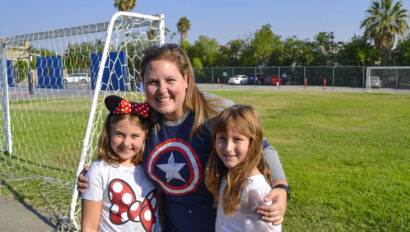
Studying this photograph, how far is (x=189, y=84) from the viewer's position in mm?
1978

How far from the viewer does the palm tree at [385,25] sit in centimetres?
3726

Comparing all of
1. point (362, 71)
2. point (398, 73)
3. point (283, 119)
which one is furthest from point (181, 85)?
point (362, 71)

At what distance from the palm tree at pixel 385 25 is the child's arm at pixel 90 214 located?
41.4 m

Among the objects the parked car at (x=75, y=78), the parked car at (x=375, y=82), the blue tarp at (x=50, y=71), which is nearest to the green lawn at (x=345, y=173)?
the parked car at (x=75, y=78)

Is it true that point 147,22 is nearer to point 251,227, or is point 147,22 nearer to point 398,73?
point 251,227

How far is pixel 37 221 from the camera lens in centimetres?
391

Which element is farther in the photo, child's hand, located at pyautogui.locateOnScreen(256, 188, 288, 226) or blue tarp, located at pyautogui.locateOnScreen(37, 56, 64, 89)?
blue tarp, located at pyautogui.locateOnScreen(37, 56, 64, 89)

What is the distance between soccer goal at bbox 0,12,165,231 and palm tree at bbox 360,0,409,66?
125ft

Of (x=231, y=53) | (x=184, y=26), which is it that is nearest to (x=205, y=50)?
(x=231, y=53)

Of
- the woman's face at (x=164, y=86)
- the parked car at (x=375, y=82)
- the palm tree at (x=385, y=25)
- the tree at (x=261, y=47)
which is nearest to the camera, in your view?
the woman's face at (x=164, y=86)

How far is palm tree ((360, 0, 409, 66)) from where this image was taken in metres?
37.3

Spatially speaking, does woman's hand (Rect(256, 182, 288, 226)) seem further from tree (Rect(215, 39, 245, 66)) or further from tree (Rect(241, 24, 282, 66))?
tree (Rect(215, 39, 245, 66))

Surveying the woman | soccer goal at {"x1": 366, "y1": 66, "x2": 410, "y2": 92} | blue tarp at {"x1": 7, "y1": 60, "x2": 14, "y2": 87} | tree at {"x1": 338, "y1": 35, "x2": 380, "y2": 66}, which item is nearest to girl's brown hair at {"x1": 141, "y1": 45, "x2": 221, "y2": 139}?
the woman

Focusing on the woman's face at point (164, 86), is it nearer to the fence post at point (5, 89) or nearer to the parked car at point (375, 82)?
the fence post at point (5, 89)
